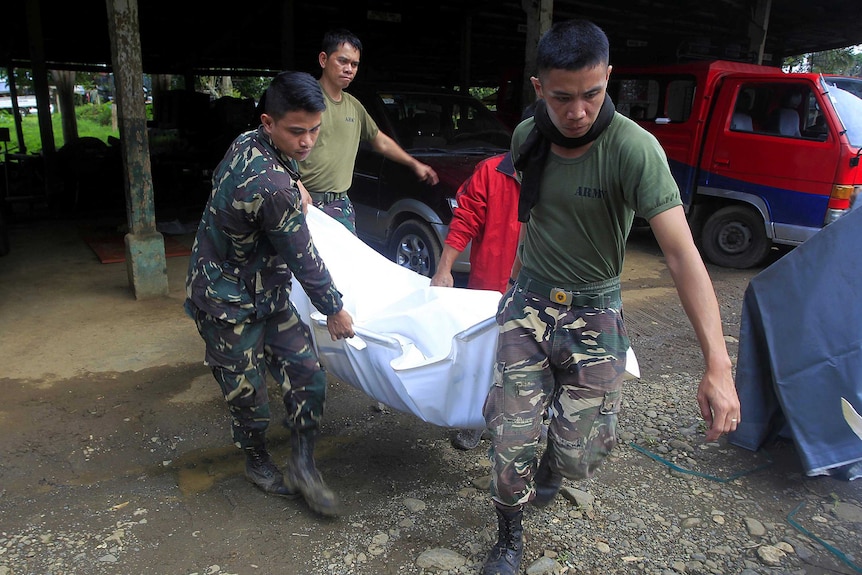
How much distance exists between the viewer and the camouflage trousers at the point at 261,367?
100 inches

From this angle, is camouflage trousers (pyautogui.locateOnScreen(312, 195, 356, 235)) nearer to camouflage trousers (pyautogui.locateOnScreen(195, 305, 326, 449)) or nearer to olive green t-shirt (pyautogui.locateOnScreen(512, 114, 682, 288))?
camouflage trousers (pyautogui.locateOnScreen(195, 305, 326, 449))

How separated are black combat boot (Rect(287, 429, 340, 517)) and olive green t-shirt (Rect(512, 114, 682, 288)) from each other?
1.20 metres

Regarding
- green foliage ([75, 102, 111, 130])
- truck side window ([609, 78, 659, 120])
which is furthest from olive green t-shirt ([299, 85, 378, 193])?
green foliage ([75, 102, 111, 130])

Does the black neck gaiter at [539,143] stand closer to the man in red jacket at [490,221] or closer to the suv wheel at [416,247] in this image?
the man in red jacket at [490,221]

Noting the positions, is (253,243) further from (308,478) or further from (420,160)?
(420,160)

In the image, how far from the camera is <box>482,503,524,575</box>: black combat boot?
7.42 feet

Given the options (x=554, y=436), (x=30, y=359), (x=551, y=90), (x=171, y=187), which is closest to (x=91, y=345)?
(x=30, y=359)

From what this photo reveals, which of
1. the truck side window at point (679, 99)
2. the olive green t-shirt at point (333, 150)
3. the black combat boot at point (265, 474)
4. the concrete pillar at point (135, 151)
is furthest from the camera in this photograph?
the truck side window at point (679, 99)

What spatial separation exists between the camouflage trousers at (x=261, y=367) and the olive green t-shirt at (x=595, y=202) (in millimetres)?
1017

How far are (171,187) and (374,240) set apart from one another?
653 cm

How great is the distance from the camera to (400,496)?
2.82 metres

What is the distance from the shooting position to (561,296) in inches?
85.4

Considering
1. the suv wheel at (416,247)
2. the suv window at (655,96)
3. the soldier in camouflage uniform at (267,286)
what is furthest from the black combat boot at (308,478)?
the suv window at (655,96)

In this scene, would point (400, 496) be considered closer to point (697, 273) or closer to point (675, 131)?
point (697, 273)
